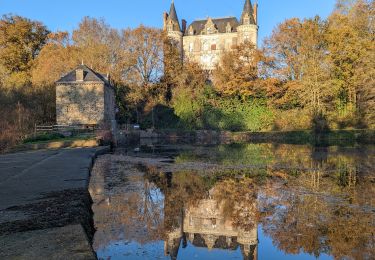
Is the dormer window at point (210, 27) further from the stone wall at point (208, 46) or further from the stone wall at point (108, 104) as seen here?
the stone wall at point (108, 104)

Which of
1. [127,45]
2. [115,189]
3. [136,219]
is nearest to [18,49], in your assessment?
[127,45]

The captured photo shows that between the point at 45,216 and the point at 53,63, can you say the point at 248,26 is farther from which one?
the point at 45,216

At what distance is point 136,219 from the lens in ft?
24.5

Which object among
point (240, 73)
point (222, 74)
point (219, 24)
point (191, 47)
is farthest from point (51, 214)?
point (219, 24)

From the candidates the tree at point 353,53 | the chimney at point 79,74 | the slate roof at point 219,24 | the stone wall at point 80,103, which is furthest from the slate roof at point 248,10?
the chimney at point 79,74

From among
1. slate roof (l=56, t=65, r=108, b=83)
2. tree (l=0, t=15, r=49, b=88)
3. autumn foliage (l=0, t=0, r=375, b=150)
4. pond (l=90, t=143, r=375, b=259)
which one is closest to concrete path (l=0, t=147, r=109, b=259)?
pond (l=90, t=143, r=375, b=259)

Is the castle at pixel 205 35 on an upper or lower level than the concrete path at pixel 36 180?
upper

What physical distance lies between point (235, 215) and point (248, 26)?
5708cm

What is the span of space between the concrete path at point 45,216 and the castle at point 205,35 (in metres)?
54.6

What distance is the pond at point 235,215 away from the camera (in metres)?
5.87

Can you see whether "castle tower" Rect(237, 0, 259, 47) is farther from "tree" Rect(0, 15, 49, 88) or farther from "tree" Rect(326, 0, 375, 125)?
"tree" Rect(0, 15, 49, 88)

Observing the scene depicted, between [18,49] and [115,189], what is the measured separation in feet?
147

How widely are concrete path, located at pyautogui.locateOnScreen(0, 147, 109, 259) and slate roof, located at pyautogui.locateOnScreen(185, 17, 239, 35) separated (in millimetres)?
59066

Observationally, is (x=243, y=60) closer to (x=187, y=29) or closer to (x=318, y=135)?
(x=318, y=135)
